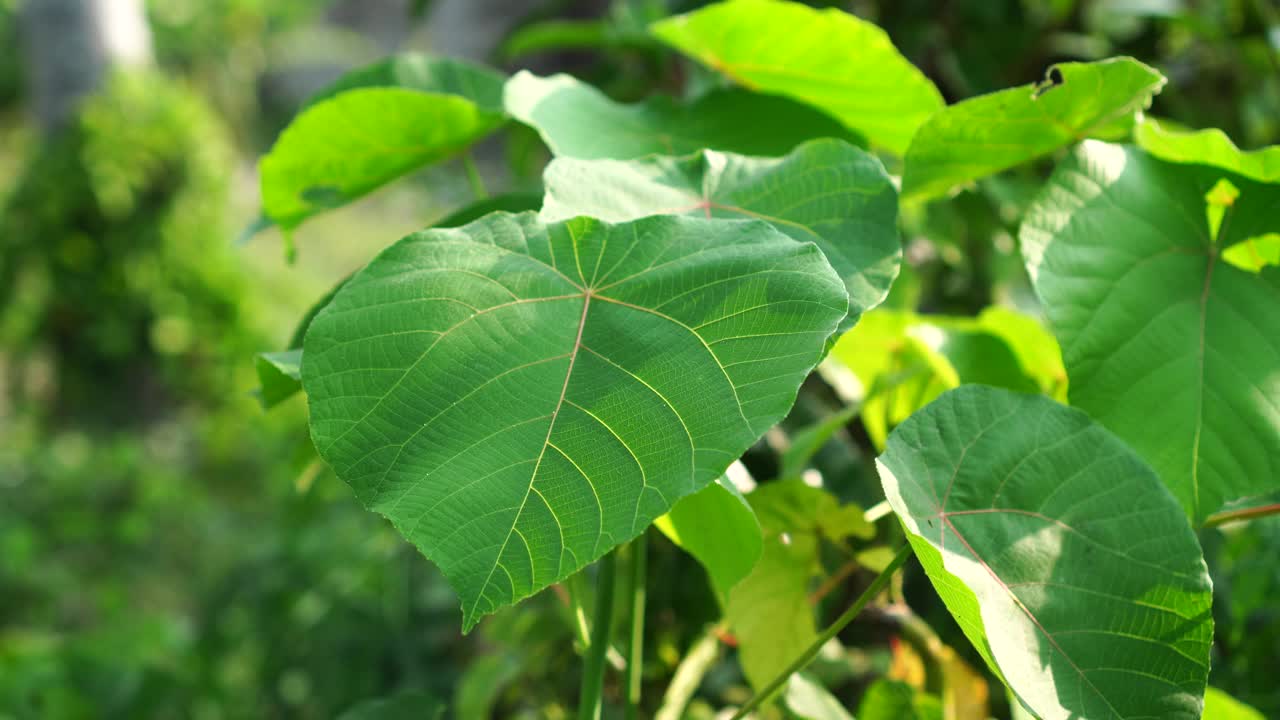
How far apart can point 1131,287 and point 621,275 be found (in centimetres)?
24

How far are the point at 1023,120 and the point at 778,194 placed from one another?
0.43 feet

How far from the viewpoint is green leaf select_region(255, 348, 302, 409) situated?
395 mm

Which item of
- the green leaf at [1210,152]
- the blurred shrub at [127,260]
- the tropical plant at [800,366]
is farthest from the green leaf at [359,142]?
the blurred shrub at [127,260]

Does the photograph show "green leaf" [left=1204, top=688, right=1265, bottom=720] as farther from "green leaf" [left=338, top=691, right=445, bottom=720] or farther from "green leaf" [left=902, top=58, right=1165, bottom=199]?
"green leaf" [left=338, top=691, right=445, bottom=720]

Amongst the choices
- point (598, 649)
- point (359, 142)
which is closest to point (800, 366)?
point (598, 649)

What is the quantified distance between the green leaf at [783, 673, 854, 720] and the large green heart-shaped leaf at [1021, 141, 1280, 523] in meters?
0.22

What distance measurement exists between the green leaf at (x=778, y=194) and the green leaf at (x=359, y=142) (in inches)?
4.3

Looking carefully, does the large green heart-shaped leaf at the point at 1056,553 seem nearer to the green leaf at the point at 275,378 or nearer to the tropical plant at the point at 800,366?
the tropical plant at the point at 800,366

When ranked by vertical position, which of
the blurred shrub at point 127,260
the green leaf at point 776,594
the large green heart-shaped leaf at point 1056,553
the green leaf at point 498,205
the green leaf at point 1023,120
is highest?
the green leaf at point 498,205

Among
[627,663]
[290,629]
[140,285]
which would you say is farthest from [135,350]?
[627,663]

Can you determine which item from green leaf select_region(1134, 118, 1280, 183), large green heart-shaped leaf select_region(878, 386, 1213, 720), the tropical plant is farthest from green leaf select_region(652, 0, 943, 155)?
large green heart-shaped leaf select_region(878, 386, 1213, 720)

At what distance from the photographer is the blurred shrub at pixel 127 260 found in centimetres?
308

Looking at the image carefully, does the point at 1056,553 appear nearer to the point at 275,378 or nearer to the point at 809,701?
the point at 809,701

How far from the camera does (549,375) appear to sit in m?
0.32
